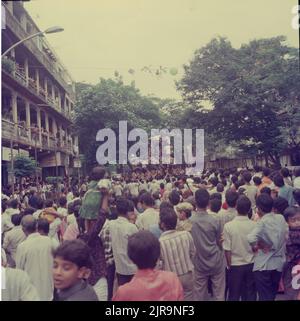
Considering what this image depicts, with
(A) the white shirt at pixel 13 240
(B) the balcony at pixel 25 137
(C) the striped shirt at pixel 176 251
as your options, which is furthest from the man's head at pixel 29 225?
(B) the balcony at pixel 25 137

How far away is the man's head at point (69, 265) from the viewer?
8.75ft

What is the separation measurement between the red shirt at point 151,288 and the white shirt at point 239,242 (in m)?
1.85

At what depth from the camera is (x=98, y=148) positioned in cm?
2183

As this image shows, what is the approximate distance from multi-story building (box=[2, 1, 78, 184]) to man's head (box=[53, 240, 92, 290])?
9430 mm

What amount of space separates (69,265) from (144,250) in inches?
18.2

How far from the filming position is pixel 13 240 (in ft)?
17.3

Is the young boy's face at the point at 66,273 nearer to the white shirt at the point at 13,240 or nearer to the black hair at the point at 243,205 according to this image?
the black hair at the point at 243,205

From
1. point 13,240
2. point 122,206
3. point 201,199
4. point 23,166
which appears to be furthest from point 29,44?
point 201,199

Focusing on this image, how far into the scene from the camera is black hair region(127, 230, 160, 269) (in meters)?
2.77

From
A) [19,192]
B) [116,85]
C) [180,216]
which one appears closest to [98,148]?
[116,85]

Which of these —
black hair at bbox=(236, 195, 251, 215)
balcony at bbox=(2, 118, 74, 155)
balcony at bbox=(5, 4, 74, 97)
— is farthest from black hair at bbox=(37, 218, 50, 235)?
balcony at bbox=(5, 4, 74, 97)

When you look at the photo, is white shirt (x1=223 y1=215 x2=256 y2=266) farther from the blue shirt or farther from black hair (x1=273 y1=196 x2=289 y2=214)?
black hair (x1=273 y1=196 x2=289 y2=214)

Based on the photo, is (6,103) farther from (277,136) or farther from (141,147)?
(277,136)

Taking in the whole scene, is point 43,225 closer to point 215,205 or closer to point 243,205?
point 243,205
